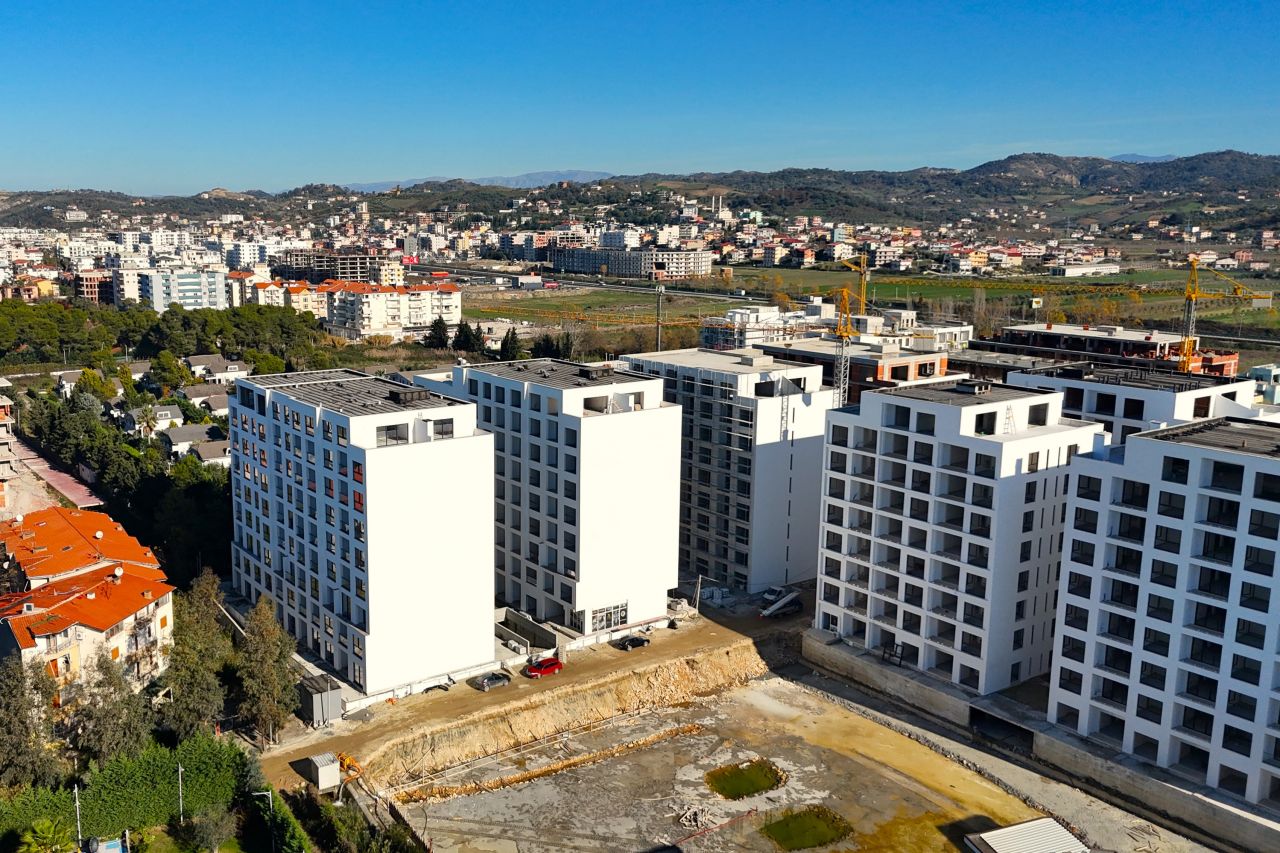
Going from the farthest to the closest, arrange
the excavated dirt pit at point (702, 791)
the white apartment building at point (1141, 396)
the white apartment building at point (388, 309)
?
the white apartment building at point (388, 309), the white apartment building at point (1141, 396), the excavated dirt pit at point (702, 791)

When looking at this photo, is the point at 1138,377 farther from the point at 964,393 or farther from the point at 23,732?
the point at 23,732

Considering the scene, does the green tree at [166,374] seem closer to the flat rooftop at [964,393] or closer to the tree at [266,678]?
the tree at [266,678]

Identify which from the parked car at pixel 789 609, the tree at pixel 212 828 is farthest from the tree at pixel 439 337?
the tree at pixel 212 828

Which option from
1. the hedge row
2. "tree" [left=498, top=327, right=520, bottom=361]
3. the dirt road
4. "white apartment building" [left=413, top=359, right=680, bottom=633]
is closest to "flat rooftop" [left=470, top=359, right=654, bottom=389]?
"white apartment building" [left=413, top=359, right=680, bottom=633]

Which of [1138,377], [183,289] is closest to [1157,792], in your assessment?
[1138,377]

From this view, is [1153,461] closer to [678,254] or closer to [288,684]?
[288,684]

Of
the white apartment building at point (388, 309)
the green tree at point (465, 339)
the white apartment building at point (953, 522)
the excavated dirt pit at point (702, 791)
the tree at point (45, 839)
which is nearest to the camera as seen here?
the tree at point (45, 839)

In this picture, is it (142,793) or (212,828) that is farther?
(142,793)

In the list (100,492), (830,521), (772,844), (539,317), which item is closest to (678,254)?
(539,317)
